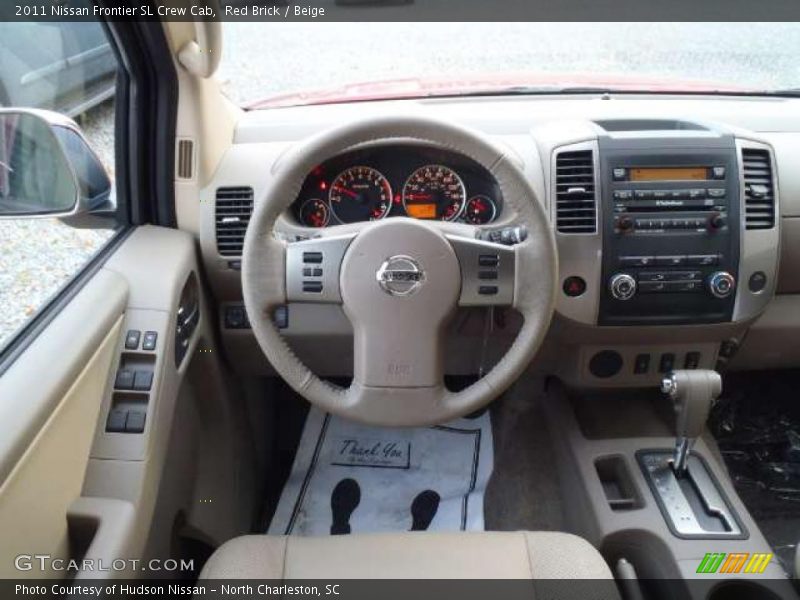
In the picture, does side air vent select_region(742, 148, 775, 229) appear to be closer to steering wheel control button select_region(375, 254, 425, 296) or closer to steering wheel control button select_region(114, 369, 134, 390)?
steering wheel control button select_region(375, 254, 425, 296)

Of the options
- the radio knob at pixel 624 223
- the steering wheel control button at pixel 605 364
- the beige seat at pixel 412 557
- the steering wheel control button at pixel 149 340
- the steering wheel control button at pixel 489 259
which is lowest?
the beige seat at pixel 412 557

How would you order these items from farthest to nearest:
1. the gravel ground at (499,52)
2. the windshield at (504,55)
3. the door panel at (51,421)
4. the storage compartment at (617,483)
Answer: the gravel ground at (499,52), the windshield at (504,55), the storage compartment at (617,483), the door panel at (51,421)

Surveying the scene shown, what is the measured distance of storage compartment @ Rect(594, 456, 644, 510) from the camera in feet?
6.55

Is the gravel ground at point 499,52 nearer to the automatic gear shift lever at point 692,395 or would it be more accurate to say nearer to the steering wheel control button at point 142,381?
the automatic gear shift lever at point 692,395

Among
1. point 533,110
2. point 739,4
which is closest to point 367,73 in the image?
point 533,110

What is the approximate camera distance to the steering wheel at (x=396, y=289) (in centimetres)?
151

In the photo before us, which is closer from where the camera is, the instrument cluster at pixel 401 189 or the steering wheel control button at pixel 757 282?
the instrument cluster at pixel 401 189

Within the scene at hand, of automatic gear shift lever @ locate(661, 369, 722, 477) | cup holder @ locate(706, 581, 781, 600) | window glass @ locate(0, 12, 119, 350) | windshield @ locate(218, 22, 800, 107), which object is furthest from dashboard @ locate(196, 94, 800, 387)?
cup holder @ locate(706, 581, 781, 600)

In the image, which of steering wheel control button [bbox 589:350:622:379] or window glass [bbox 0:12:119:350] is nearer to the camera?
window glass [bbox 0:12:119:350]

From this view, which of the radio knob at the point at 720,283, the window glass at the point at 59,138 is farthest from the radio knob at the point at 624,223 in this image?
the window glass at the point at 59,138

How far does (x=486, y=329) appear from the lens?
1999mm

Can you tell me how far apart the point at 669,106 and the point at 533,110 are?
419 mm

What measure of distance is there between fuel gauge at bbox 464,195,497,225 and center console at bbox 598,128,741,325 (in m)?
0.32

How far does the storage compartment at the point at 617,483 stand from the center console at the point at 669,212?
52 centimetres
